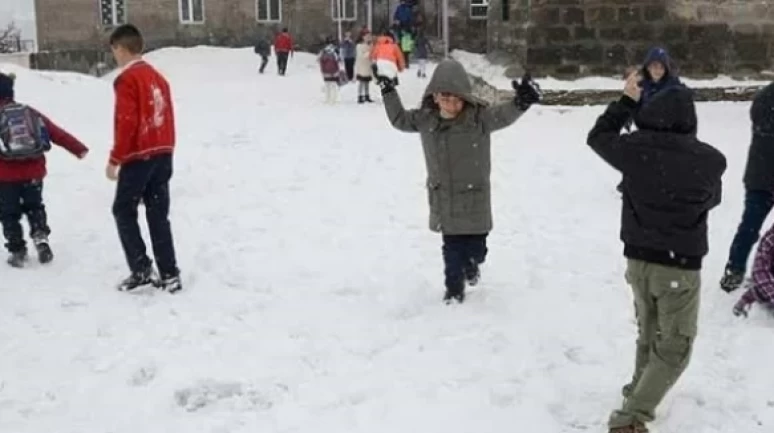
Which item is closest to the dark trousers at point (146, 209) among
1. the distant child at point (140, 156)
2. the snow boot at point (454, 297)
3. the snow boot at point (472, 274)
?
the distant child at point (140, 156)

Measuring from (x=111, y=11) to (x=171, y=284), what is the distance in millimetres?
28852

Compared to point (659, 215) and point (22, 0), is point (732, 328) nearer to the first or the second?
point (659, 215)

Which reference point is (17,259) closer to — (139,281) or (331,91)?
(139,281)

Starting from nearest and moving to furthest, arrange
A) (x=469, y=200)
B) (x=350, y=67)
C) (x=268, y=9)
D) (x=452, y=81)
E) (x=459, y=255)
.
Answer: (x=452, y=81) < (x=469, y=200) < (x=459, y=255) < (x=350, y=67) < (x=268, y=9)

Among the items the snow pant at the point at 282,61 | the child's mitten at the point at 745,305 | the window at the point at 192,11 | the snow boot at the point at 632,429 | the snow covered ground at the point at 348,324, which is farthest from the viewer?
the window at the point at 192,11

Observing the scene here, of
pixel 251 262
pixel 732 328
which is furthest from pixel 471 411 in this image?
pixel 251 262

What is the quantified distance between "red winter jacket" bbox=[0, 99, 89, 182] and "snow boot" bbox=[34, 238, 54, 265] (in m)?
0.49

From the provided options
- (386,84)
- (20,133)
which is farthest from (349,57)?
(386,84)

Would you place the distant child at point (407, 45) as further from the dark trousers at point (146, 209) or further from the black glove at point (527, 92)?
the black glove at point (527, 92)

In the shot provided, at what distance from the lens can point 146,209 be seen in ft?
21.0

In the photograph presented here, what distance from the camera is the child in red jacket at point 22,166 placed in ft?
22.4

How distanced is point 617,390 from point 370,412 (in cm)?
123

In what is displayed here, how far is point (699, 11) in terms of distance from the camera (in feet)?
53.0

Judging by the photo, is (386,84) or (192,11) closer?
(386,84)
